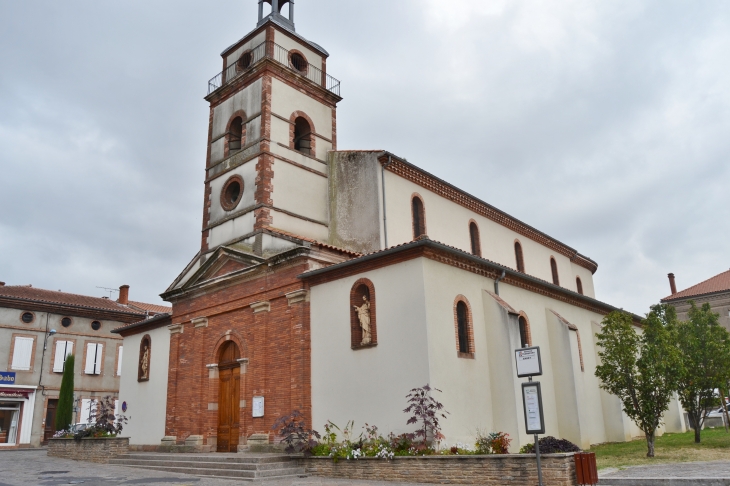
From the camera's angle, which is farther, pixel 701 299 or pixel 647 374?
pixel 701 299

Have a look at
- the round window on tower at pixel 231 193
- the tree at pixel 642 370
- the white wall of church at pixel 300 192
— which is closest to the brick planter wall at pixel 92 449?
the round window on tower at pixel 231 193

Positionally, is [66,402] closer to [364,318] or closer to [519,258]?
[364,318]

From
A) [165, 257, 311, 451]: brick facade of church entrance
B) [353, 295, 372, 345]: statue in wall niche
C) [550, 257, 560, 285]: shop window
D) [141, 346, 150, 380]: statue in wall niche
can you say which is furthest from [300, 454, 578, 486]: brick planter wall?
[550, 257, 560, 285]: shop window

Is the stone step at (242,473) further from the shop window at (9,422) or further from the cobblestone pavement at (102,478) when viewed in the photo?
the shop window at (9,422)

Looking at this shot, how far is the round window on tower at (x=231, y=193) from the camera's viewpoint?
2082cm

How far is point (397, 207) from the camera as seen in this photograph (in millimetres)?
19688

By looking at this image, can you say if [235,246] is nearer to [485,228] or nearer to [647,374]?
[485,228]

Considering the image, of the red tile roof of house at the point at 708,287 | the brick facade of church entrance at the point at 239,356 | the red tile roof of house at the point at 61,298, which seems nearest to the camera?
the brick facade of church entrance at the point at 239,356

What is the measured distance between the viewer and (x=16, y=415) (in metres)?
33.2

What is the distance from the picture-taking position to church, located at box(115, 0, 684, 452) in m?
15.1

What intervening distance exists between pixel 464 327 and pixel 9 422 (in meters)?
29.1

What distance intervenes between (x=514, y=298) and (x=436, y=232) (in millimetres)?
4130

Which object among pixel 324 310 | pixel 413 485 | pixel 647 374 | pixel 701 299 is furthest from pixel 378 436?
pixel 701 299

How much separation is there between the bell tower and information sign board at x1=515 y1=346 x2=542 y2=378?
9.73 metres
